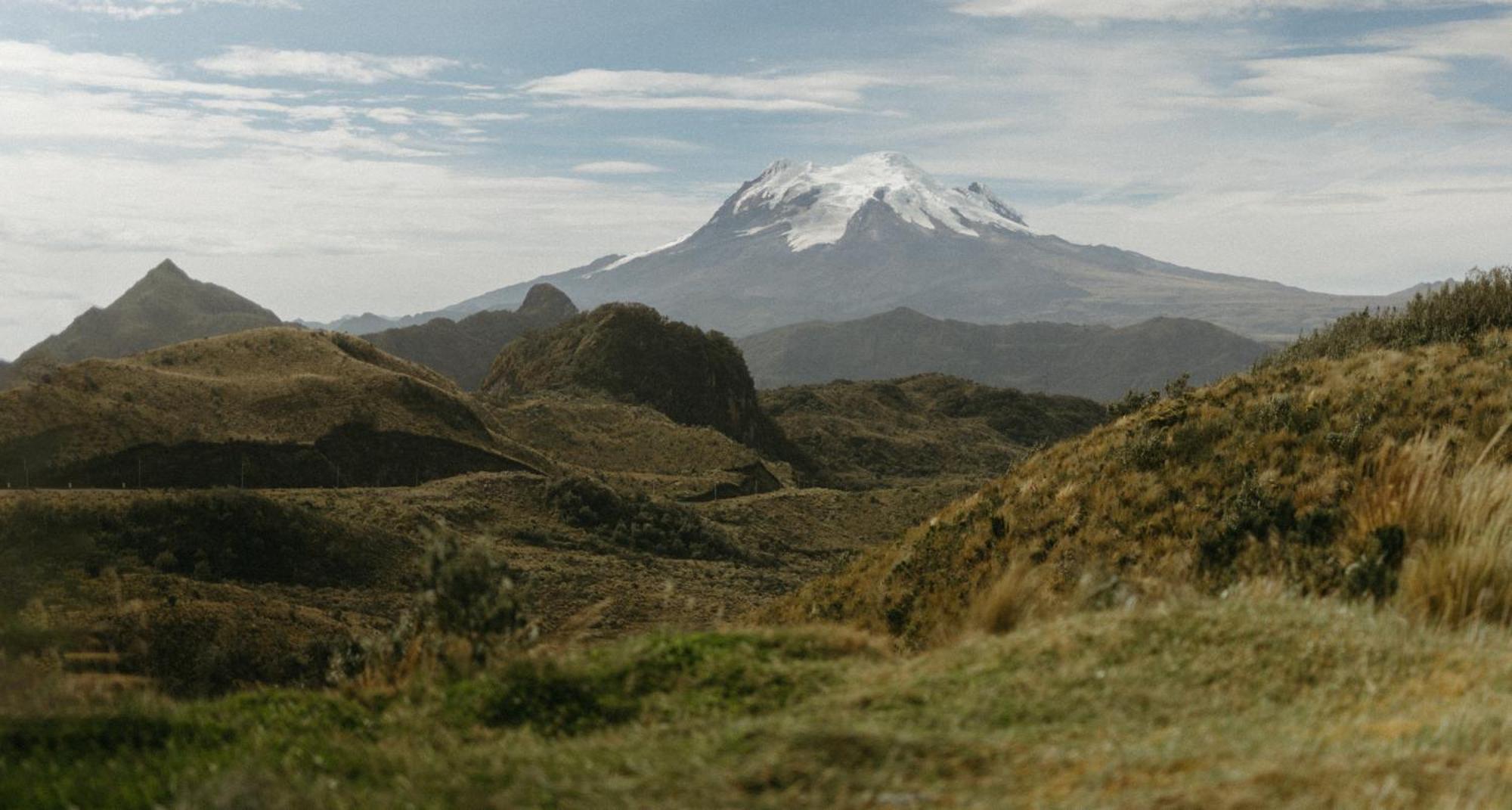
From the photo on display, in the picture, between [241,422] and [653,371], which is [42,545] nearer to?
[241,422]

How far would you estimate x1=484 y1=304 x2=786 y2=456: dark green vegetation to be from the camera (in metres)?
77.7

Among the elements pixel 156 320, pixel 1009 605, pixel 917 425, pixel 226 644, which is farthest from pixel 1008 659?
pixel 156 320

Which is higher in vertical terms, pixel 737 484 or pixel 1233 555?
pixel 1233 555

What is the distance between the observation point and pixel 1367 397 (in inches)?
476

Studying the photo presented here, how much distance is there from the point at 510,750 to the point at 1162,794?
231 centimetres

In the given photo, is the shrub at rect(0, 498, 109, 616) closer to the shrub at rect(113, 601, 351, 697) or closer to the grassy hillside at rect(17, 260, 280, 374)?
the shrub at rect(113, 601, 351, 697)

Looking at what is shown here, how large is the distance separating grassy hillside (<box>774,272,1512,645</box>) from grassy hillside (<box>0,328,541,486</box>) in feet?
108

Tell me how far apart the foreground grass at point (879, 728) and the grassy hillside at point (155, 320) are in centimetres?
Answer: 14782

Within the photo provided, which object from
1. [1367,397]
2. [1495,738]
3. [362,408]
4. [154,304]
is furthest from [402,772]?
[154,304]

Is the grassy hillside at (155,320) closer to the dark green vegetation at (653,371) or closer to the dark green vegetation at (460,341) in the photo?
the dark green vegetation at (460,341)

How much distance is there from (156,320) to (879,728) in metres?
184

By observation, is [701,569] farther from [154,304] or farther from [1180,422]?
[154,304]

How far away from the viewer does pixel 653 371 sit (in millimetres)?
80688

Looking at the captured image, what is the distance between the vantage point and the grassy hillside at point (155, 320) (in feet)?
486
